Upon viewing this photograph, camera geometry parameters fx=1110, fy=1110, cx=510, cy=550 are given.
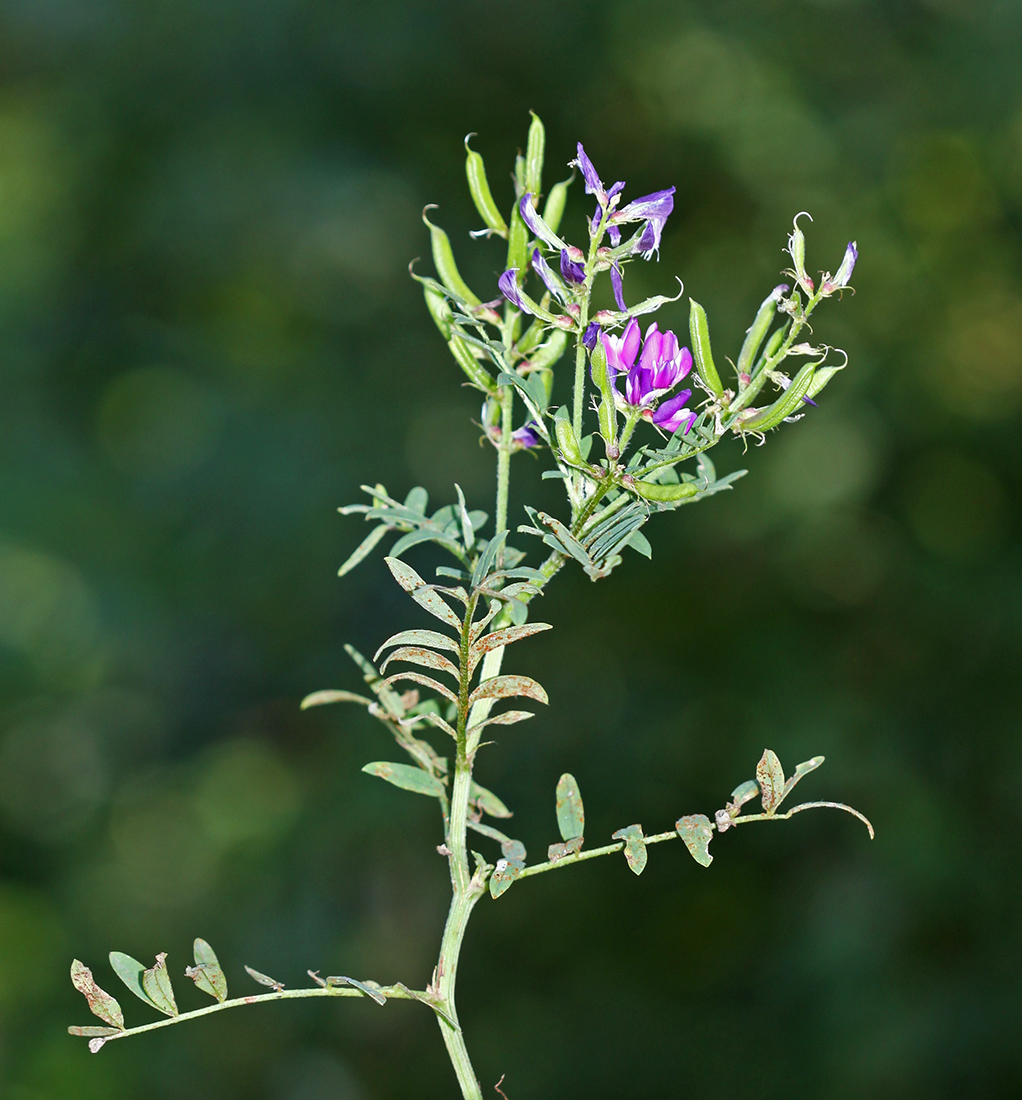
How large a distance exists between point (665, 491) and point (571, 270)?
8 centimetres

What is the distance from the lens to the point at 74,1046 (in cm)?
239

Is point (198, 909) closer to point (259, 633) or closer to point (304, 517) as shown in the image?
point (259, 633)

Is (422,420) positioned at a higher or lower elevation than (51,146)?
lower

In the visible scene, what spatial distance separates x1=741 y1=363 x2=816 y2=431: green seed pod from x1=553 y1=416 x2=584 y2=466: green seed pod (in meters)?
0.06

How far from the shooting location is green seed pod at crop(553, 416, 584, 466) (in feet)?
1.21

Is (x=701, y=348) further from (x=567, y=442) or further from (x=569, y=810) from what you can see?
(x=569, y=810)

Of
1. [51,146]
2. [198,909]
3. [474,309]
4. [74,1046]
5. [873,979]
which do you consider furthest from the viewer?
[51,146]

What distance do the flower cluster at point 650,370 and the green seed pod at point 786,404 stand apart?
3 cm

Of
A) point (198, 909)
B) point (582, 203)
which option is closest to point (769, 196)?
point (582, 203)

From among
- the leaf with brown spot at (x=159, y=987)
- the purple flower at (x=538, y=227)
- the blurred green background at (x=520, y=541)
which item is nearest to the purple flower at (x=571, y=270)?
the purple flower at (x=538, y=227)

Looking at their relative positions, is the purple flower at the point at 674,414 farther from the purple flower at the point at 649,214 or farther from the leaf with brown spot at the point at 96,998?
the leaf with brown spot at the point at 96,998

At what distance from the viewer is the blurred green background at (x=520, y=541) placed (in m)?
2.33

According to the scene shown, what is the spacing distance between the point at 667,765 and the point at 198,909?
1.13m

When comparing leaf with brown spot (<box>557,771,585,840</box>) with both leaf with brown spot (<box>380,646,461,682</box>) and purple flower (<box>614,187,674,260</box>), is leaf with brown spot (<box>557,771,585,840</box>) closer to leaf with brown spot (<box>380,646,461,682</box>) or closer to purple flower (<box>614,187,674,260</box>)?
leaf with brown spot (<box>380,646,461,682</box>)
